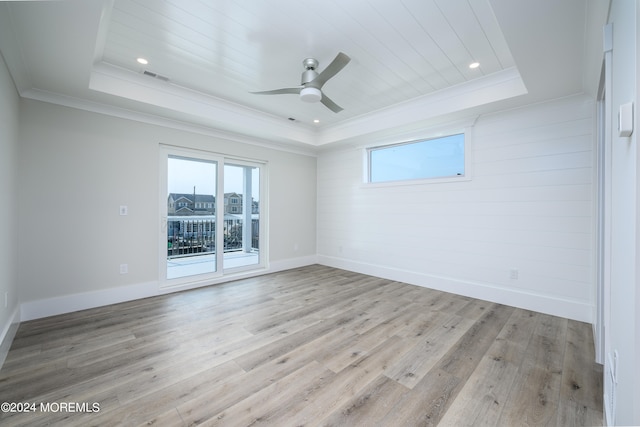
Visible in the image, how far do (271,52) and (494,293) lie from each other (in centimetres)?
402

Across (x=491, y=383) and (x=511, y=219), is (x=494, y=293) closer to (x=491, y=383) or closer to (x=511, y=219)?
(x=511, y=219)

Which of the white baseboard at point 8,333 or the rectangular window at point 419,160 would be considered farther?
the rectangular window at point 419,160

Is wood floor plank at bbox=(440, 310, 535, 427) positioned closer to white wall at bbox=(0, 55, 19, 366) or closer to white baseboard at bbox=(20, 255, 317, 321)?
white wall at bbox=(0, 55, 19, 366)

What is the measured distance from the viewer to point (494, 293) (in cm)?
350

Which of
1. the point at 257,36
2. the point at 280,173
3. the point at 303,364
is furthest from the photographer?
the point at 280,173

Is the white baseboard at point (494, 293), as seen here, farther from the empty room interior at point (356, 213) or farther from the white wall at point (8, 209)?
the white wall at point (8, 209)

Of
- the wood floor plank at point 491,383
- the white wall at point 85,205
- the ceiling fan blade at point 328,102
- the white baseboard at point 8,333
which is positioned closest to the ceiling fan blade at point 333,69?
the ceiling fan blade at point 328,102

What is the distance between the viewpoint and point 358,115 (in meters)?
4.48

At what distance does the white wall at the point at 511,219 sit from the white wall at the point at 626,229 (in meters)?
1.99

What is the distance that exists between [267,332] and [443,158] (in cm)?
353

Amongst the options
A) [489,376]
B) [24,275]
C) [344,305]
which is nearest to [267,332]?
[344,305]

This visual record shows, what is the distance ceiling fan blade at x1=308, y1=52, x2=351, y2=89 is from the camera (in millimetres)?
2283

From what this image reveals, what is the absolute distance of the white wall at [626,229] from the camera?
3.07 ft

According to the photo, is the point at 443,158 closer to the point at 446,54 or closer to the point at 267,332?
the point at 446,54
